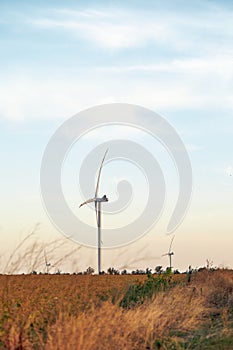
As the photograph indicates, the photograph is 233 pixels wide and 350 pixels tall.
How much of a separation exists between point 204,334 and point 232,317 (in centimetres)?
334

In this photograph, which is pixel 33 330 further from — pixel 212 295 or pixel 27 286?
pixel 212 295

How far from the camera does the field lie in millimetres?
11352

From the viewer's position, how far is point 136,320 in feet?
44.9

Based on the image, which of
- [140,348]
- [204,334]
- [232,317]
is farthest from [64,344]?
[232,317]

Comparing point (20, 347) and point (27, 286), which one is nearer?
point (20, 347)

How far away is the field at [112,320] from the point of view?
11.4 meters

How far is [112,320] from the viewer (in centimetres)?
1264

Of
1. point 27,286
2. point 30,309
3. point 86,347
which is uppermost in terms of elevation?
point 27,286

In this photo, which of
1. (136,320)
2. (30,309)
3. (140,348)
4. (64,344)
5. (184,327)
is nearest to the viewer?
(64,344)

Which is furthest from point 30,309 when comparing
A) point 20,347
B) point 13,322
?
point 20,347

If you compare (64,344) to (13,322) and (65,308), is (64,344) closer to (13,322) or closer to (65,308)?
(13,322)

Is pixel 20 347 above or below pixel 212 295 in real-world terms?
below

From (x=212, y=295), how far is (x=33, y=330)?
34.4ft

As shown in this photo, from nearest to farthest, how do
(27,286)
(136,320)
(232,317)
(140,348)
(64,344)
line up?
(64,344) → (140,348) → (136,320) → (232,317) → (27,286)
